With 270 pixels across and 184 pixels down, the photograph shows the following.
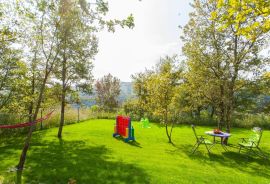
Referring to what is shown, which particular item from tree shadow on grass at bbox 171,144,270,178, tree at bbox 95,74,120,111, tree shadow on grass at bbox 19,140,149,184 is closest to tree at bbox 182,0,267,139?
tree shadow on grass at bbox 171,144,270,178

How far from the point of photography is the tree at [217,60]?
495 inches

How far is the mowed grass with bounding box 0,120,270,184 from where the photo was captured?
22.0 feet

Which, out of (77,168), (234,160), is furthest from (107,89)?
(77,168)

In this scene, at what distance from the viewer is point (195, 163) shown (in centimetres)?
891

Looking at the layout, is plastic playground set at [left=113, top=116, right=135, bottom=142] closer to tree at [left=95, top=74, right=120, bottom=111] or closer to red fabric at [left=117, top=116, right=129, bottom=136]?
red fabric at [left=117, top=116, right=129, bottom=136]

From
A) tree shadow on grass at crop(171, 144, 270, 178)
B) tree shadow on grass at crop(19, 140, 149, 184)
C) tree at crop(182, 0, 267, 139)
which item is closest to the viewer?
tree shadow on grass at crop(19, 140, 149, 184)

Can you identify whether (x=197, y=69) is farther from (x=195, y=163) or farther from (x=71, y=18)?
(x=71, y=18)

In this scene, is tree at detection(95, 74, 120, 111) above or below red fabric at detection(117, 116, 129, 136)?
above

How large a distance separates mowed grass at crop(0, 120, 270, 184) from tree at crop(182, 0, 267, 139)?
2.99m

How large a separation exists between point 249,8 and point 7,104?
13.1 m

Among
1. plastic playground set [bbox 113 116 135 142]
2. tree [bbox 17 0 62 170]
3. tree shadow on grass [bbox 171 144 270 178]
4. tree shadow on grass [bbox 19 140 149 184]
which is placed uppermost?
tree [bbox 17 0 62 170]

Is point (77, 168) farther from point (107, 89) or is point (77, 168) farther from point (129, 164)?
point (107, 89)

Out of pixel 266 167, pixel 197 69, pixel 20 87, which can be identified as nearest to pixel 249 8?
pixel 266 167

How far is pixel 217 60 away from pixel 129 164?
7573 millimetres
